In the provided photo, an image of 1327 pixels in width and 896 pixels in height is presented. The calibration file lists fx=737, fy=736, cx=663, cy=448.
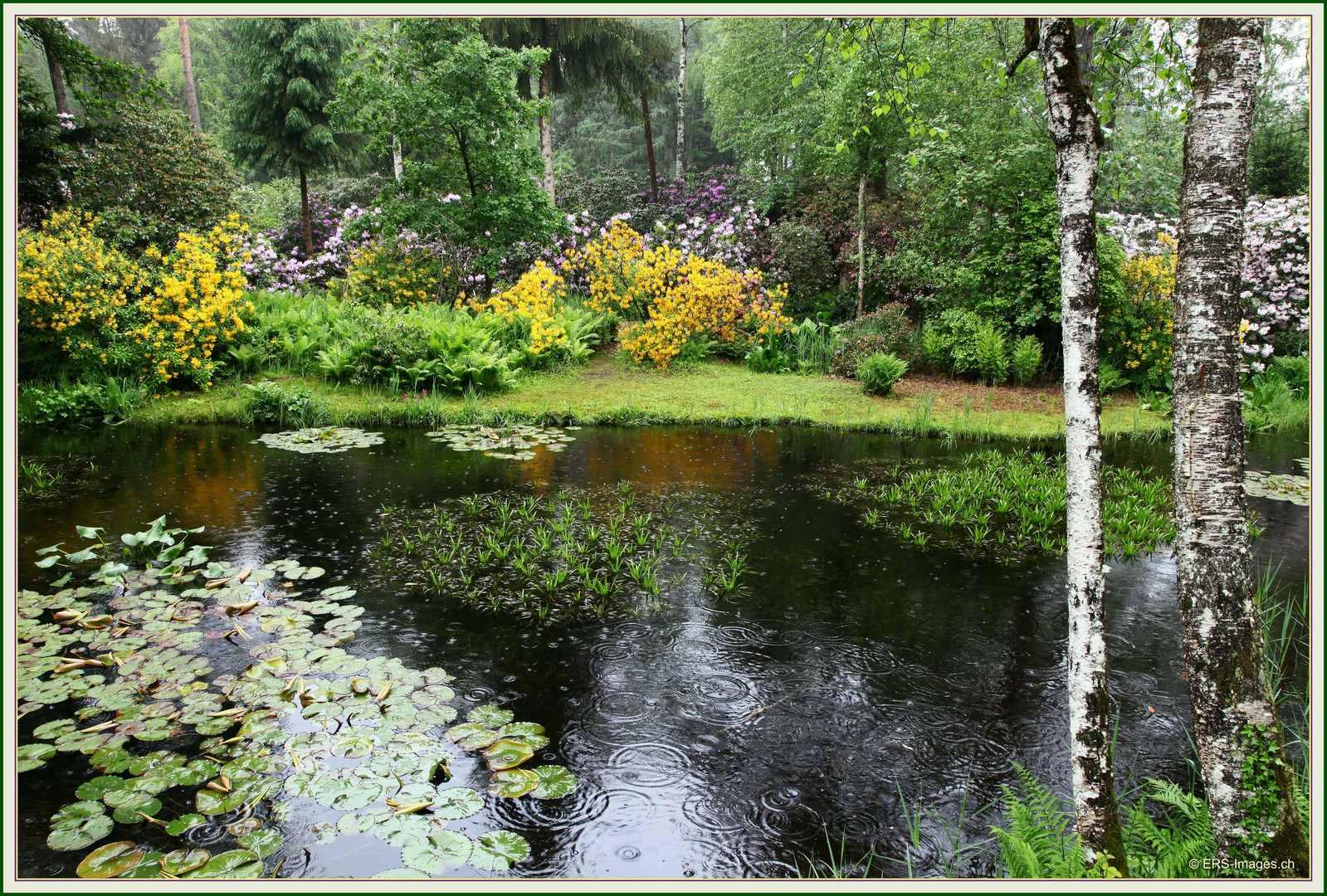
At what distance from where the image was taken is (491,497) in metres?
6.11

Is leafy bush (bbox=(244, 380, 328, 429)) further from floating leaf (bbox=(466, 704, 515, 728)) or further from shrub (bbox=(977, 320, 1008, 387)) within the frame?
shrub (bbox=(977, 320, 1008, 387))

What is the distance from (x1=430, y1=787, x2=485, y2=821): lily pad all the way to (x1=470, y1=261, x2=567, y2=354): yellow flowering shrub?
9.11 m

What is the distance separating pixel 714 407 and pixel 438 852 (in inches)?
314

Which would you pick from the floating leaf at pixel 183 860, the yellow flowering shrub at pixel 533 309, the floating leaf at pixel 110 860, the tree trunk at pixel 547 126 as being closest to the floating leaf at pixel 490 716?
the floating leaf at pixel 183 860

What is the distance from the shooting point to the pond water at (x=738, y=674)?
97.7 inches

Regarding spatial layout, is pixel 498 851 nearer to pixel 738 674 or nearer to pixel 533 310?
pixel 738 674

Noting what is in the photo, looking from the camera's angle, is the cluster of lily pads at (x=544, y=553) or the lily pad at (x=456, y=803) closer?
the lily pad at (x=456, y=803)

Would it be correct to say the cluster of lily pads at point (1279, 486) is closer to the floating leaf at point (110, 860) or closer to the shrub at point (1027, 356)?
the shrub at point (1027, 356)

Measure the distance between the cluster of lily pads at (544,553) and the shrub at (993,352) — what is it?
6786 millimetres

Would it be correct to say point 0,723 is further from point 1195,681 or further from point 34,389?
point 34,389

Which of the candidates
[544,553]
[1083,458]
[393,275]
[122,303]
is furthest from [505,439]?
[1083,458]

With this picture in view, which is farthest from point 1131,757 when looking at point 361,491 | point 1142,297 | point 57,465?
point 1142,297

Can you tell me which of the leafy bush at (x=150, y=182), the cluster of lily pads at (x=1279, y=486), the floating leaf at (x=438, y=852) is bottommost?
the cluster of lily pads at (x=1279, y=486)

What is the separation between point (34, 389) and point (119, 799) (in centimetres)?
822
